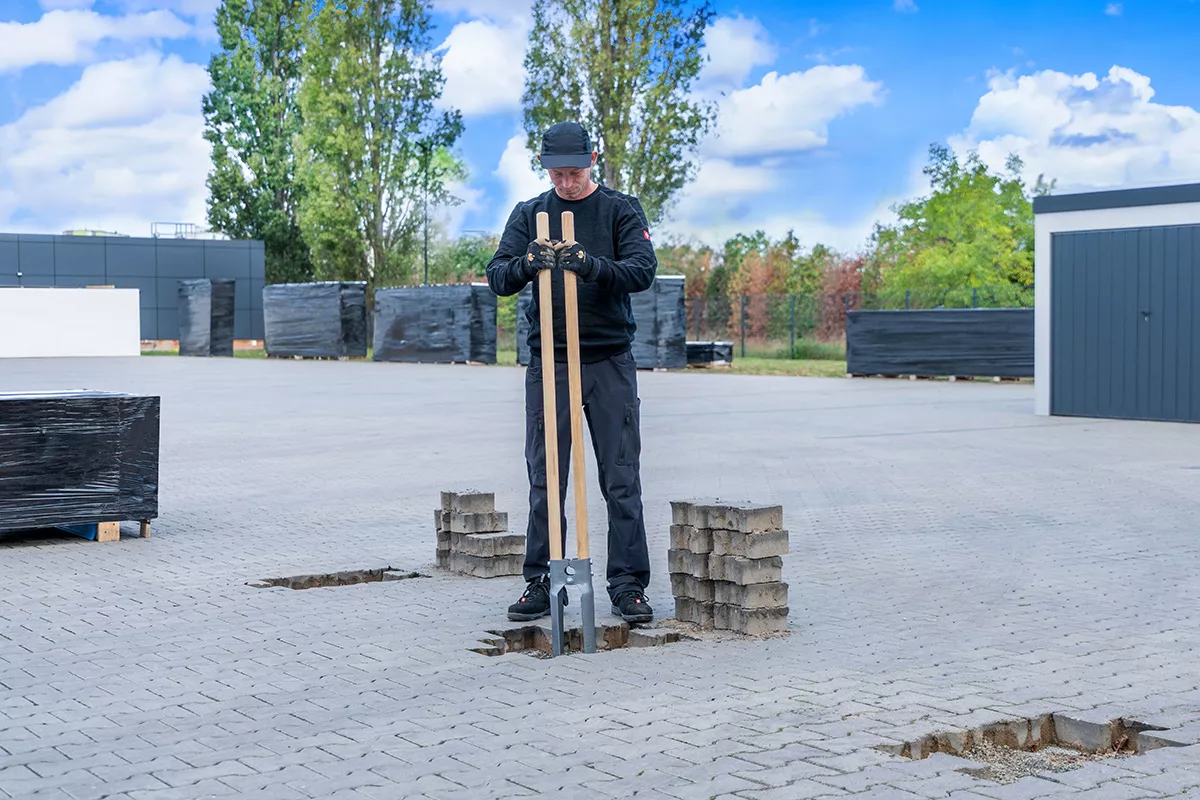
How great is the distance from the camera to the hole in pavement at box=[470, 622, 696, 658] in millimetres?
6059

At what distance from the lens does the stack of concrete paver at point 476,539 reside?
7742mm

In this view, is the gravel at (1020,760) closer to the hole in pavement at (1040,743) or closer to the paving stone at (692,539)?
the hole in pavement at (1040,743)

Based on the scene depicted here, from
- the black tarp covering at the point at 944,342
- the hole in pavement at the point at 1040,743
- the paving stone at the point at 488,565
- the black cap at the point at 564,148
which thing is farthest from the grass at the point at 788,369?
the hole in pavement at the point at 1040,743

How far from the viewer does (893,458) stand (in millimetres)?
14430

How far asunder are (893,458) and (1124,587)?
706 centimetres

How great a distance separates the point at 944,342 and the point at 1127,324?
11316 millimetres

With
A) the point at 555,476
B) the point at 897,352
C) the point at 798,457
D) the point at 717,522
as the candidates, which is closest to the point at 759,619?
the point at 717,522

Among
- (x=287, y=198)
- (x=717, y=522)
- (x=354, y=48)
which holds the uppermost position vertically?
(x=354, y=48)

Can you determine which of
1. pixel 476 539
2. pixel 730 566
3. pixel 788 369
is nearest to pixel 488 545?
pixel 476 539

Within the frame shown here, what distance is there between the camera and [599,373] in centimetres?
641

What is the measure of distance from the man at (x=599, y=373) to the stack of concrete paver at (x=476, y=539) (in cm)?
122

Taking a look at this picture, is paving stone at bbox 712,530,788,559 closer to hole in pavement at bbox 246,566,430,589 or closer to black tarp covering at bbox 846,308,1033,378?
hole in pavement at bbox 246,566,430,589

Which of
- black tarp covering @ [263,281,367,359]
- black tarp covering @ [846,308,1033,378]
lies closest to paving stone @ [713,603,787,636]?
black tarp covering @ [846,308,1033,378]

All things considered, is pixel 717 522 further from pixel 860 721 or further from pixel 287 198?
pixel 287 198
